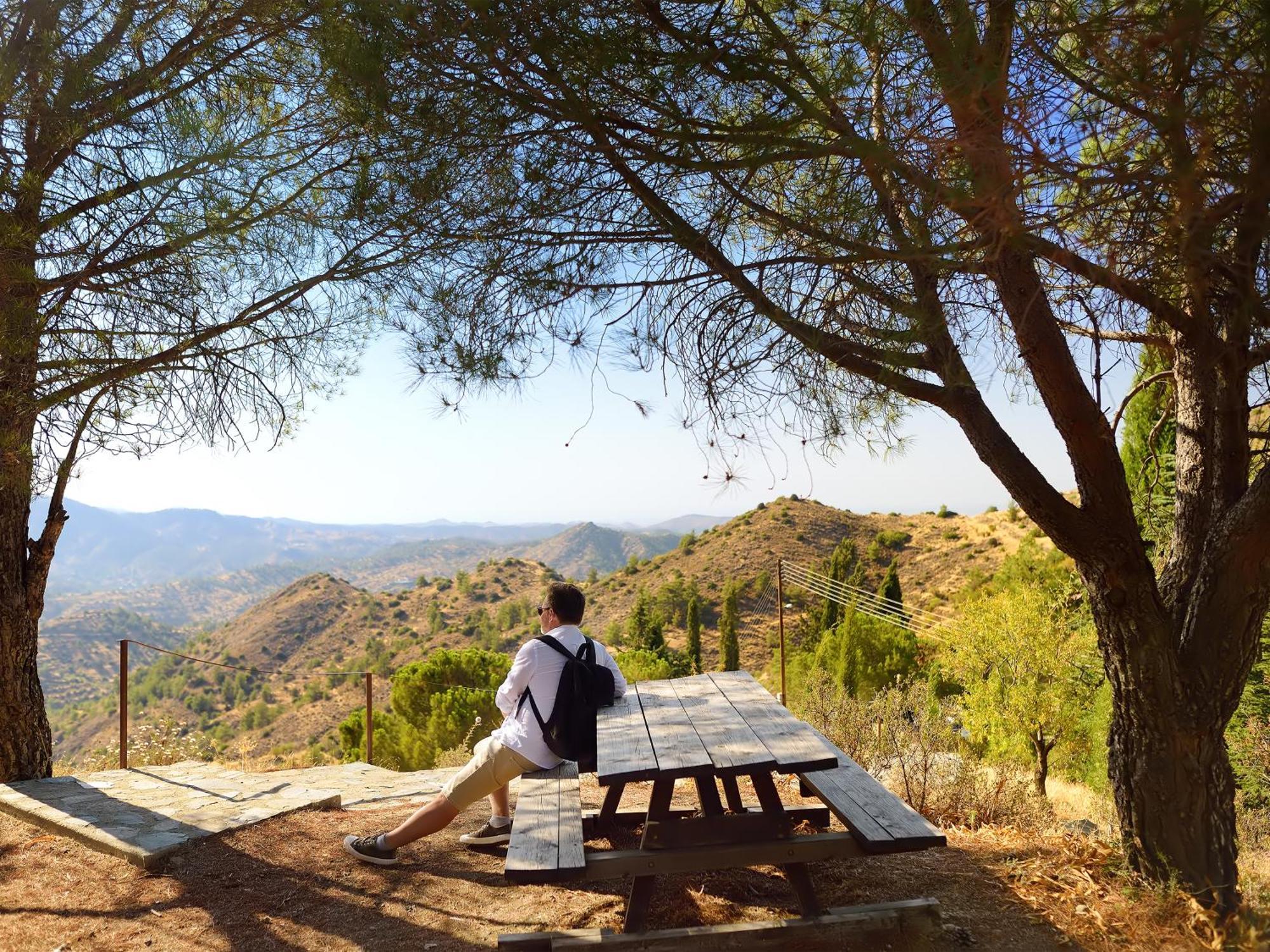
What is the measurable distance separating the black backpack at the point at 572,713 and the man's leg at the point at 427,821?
0.52 m

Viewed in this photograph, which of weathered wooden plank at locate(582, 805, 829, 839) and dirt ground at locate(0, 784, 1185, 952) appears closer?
dirt ground at locate(0, 784, 1185, 952)

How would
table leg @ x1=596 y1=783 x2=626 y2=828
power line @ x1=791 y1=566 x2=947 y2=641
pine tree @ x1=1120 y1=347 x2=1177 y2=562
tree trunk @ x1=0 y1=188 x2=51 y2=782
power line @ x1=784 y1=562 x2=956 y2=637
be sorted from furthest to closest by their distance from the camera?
power line @ x1=784 y1=562 x2=956 y2=637 → power line @ x1=791 y1=566 x2=947 y2=641 → pine tree @ x1=1120 y1=347 x2=1177 y2=562 → tree trunk @ x1=0 y1=188 x2=51 y2=782 → table leg @ x1=596 y1=783 x2=626 y2=828

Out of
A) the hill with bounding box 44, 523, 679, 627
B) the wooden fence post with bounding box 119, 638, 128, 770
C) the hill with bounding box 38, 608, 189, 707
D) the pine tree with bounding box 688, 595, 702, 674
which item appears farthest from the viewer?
the hill with bounding box 44, 523, 679, 627

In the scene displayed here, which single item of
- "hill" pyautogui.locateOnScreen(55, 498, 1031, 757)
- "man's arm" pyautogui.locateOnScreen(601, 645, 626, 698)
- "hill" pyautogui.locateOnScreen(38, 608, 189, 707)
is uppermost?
"man's arm" pyautogui.locateOnScreen(601, 645, 626, 698)

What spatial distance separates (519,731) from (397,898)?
0.81 meters

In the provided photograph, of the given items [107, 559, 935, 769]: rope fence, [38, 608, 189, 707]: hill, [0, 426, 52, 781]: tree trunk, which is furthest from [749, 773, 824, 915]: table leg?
[38, 608, 189, 707]: hill

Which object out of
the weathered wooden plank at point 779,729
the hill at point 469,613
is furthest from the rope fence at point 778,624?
the weathered wooden plank at point 779,729

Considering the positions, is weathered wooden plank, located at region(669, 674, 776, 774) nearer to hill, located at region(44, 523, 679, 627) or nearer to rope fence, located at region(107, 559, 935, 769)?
rope fence, located at region(107, 559, 935, 769)

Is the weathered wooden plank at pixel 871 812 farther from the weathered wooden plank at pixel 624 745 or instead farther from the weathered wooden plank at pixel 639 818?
the weathered wooden plank at pixel 624 745

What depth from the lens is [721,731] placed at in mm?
3219

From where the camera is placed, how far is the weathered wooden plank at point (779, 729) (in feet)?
8.70

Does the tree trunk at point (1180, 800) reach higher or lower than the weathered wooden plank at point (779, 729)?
lower

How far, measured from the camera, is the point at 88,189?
4.79 metres

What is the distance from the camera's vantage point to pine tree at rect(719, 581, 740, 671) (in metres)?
32.0
